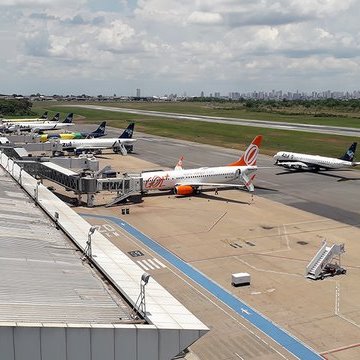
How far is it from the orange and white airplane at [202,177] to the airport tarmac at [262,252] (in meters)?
1.64

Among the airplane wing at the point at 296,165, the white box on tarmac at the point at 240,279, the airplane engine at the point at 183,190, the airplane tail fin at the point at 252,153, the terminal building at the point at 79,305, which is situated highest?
the airplane tail fin at the point at 252,153

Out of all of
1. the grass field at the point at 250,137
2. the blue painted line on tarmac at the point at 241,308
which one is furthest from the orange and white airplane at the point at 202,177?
the grass field at the point at 250,137

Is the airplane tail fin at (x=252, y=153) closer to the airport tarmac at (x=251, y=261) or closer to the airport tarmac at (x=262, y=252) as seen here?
the airport tarmac at (x=262, y=252)

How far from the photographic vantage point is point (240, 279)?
38.3 meters

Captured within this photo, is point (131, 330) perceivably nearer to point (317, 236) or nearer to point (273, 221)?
point (317, 236)

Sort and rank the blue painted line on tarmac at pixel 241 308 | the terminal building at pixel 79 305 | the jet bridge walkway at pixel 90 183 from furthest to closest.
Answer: the jet bridge walkway at pixel 90 183 → the blue painted line on tarmac at pixel 241 308 → the terminal building at pixel 79 305

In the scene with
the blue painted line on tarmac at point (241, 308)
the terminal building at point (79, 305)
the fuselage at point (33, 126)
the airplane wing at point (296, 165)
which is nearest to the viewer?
the terminal building at point (79, 305)

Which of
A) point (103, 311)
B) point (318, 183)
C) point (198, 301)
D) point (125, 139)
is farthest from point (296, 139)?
point (103, 311)

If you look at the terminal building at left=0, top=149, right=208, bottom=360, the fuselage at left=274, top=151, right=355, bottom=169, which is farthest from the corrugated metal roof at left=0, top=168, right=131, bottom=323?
the fuselage at left=274, top=151, right=355, bottom=169

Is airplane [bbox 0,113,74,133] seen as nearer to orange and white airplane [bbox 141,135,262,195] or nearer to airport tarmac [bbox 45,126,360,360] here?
orange and white airplane [bbox 141,135,262,195]

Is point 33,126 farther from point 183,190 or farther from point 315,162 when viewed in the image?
point 183,190

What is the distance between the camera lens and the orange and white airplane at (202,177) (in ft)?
227

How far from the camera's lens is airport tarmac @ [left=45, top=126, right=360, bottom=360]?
31.2 meters

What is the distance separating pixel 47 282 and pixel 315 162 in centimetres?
7819
